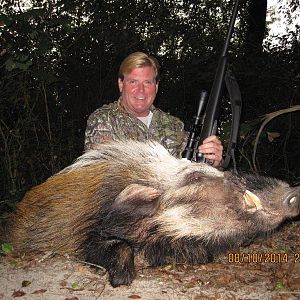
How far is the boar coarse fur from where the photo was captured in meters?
2.10

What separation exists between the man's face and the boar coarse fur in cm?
102

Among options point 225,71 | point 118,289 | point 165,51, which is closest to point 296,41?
point 165,51

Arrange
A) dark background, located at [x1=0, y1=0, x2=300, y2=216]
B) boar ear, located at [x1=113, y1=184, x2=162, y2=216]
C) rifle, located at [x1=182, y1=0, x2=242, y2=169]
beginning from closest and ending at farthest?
boar ear, located at [x1=113, y1=184, x2=162, y2=216] < rifle, located at [x1=182, y1=0, x2=242, y2=169] < dark background, located at [x1=0, y1=0, x2=300, y2=216]

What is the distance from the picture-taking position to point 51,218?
249 centimetres

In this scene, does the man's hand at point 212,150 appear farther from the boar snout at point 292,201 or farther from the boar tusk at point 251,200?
the boar snout at point 292,201

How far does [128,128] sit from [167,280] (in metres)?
1.23

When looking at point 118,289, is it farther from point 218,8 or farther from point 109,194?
point 218,8

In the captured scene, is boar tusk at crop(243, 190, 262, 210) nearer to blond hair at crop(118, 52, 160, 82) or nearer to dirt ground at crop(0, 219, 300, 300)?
dirt ground at crop(0, 219, 300, 300)

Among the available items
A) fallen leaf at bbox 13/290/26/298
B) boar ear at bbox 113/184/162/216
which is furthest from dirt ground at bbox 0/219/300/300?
boar ear at bbox 113/184/162/216

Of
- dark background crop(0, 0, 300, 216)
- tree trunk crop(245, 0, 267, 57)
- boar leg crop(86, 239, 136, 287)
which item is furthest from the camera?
tree trunk crop(245, 0, 267, 57)

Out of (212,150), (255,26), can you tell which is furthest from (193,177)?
(255,26)

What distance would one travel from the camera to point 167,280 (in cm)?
286

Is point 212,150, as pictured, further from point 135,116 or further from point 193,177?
point 135,116

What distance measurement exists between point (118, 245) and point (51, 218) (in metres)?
0.41
